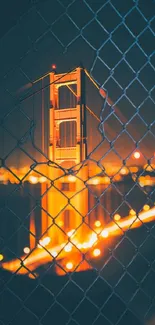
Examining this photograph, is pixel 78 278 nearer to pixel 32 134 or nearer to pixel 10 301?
pixel 10 301

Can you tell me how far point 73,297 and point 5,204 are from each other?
3111mm

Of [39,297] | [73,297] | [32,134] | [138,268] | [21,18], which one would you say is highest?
[138,268]

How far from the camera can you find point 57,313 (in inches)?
117

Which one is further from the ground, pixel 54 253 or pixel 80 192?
pixel 54 253

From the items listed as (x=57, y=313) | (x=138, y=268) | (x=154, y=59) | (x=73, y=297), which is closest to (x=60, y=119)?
(x=138, y=268)

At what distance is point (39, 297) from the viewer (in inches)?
132

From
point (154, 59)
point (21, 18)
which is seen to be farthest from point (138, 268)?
point (21, 18)

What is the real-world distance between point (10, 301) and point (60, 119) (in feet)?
20.1

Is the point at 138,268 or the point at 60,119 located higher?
the point at 60,119

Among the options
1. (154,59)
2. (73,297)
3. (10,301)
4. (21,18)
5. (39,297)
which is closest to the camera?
(21,18)

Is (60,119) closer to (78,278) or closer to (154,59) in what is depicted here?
(78,278)

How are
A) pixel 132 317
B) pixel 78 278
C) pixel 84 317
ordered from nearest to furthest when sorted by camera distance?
pixel 132 317
pixel 84 317
pixel 78 278

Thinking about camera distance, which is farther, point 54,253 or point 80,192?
point 54,253

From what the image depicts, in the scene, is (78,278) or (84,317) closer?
(84,317)
